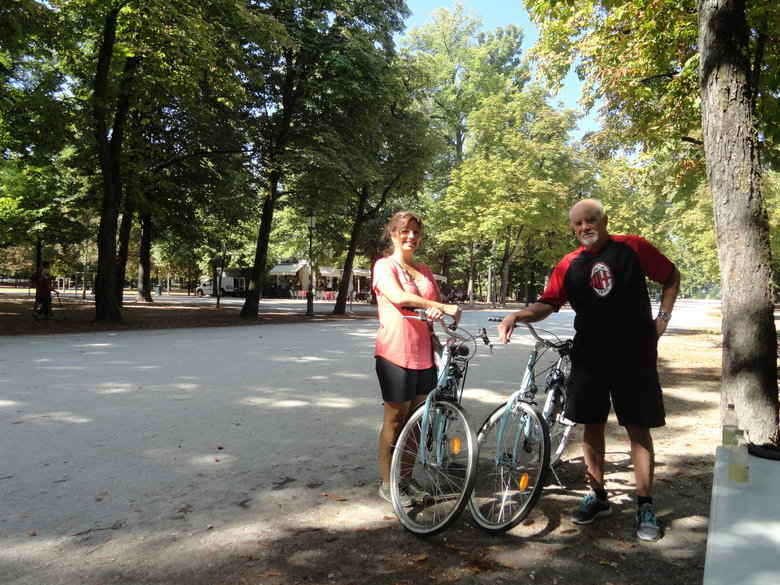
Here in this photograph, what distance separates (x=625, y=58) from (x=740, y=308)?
733cm

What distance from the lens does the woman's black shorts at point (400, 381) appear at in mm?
3574

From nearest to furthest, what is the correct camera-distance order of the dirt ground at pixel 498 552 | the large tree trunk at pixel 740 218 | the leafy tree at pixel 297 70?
the dirt ground at pixel 498 552
the large tree trunk at pixel 740 218
the leafy tree at pixel 297 70

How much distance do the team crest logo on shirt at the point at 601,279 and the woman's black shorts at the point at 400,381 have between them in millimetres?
1093

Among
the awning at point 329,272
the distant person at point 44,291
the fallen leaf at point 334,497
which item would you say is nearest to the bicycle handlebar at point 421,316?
the fallen leaf at point 334,497

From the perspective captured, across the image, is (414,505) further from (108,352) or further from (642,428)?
(108,352)

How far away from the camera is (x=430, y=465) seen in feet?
11.5

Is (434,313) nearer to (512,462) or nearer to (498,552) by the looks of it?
(512,462)

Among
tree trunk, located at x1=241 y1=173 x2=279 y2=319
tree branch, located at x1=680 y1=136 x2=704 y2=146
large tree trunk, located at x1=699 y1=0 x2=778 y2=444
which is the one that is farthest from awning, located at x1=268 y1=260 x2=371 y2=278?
large tree trunk, located at x1=699 y1=0 x2=778 y2=444

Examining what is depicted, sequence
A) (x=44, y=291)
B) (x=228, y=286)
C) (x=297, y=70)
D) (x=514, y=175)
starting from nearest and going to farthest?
(x=44, y=291) → (x=297, y=70) → (x=514, y=175) → (x=228, y=286)

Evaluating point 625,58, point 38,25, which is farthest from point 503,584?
point 38,25

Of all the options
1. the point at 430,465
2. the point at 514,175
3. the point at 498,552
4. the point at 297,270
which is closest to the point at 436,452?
the point at 430,465

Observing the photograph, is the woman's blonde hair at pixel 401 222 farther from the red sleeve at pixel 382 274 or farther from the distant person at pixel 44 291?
the distant person at pixel 44 291

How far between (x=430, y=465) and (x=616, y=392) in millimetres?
1148

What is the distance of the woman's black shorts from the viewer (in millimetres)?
3574
